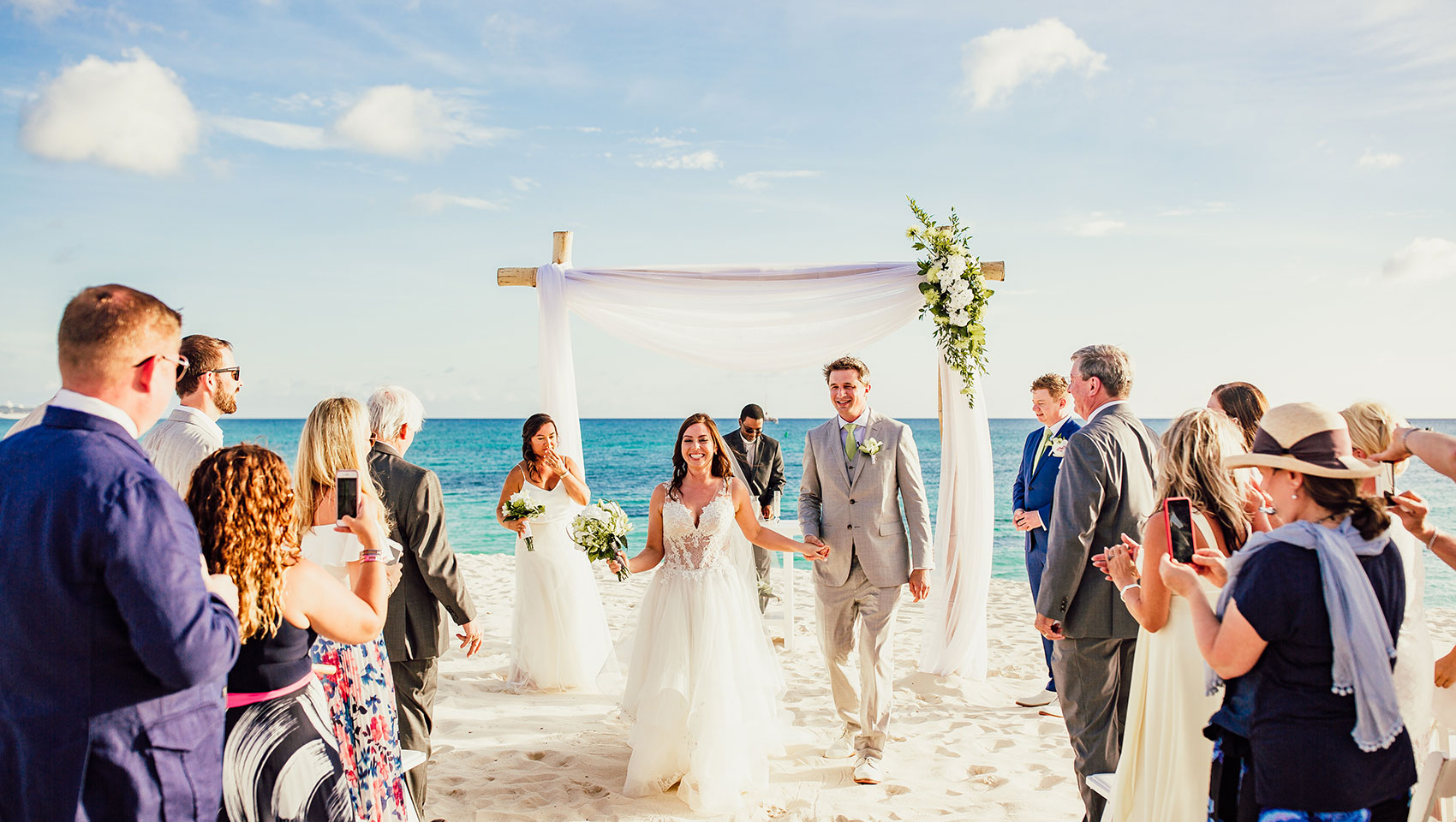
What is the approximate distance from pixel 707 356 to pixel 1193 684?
3.98 m

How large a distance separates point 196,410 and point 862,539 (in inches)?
131

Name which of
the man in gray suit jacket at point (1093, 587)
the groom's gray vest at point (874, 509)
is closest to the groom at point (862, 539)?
the groom's gray vest at point (874, 509)

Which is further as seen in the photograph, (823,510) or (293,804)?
(823,510)

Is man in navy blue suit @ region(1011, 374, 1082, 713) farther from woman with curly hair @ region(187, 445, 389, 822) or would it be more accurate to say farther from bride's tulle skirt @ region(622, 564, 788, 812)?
woman with curly hair @ region(187, 445, 389, 822)

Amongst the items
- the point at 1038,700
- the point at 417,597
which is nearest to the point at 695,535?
the point at 417,597

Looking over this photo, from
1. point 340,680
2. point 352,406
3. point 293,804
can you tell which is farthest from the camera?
point 352,406

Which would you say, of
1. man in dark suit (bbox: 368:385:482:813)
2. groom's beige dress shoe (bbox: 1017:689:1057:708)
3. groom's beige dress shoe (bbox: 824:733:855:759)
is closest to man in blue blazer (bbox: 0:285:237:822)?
man in dark suit (bbox: 368:385:482:813)

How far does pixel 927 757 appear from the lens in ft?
16.3

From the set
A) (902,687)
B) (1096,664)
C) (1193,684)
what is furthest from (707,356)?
(1193,684)

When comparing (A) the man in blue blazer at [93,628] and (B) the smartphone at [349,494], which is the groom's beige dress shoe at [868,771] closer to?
(B) the smartphone at [349,494]

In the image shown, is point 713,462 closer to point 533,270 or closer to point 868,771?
point 868,771

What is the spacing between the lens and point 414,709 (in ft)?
12.8

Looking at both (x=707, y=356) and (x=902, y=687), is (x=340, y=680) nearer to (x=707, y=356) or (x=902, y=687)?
(x=707, y=356)

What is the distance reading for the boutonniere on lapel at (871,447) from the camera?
4887 mm
